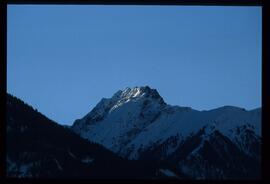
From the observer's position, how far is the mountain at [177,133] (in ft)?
391

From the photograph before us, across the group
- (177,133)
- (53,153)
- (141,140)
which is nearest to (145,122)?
(141,140)

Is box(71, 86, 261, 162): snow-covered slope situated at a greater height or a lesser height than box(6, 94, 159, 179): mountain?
greater

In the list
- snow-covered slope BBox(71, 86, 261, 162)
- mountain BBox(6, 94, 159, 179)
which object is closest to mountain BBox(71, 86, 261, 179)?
snow-covered slope BBox(71, 86, 261, 162)

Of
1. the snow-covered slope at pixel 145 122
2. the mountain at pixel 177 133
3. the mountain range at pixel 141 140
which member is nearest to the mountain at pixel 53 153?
the mountain range at pixel 141 140

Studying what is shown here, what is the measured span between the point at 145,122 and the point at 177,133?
25041 mm

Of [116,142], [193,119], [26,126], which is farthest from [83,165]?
[116,142]

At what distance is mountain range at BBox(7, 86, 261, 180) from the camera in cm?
7925

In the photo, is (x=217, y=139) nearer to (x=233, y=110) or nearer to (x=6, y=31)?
(x=233, y=110)

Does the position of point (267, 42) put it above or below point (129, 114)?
below

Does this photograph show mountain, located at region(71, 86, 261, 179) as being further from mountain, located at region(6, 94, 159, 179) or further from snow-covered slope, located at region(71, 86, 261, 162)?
mountain, located at region(6, 94, 159, 179)

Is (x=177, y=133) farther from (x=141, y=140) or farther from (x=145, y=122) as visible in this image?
(x=145, y=122)

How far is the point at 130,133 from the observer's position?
166000 mm

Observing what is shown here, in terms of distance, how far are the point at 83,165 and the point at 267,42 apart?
275 ft

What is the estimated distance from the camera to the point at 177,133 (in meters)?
138
